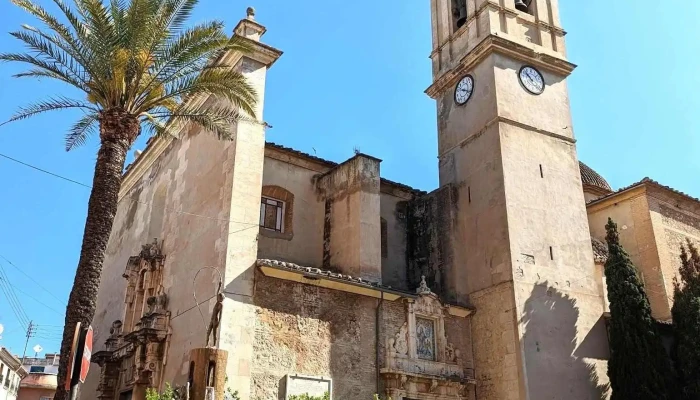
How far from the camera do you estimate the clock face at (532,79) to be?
19.8 meters

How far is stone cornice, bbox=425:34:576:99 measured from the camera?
64.5ft

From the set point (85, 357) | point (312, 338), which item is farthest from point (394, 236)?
point (85, 357)

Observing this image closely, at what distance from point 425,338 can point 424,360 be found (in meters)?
0.56

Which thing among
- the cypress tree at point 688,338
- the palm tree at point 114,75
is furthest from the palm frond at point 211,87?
the cypress tree at point 688,338

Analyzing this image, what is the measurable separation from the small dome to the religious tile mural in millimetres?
12225

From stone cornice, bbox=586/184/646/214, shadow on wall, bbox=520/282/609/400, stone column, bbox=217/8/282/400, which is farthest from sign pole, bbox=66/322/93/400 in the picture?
stone cornice, bbox=586/184/646/214

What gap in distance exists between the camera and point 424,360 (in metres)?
16.2

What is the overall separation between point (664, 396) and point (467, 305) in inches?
199

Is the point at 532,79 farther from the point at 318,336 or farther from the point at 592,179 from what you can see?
the point at 318,336

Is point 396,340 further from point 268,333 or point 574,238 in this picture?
point 574,238

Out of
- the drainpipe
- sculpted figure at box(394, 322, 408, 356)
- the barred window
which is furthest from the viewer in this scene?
the barred window

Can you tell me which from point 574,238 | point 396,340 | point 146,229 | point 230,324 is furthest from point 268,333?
point 574,238

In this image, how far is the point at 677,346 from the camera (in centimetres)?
1728

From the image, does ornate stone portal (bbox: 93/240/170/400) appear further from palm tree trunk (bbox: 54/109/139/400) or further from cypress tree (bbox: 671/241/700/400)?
cypress tree (bbox: 671/241/700/400)
